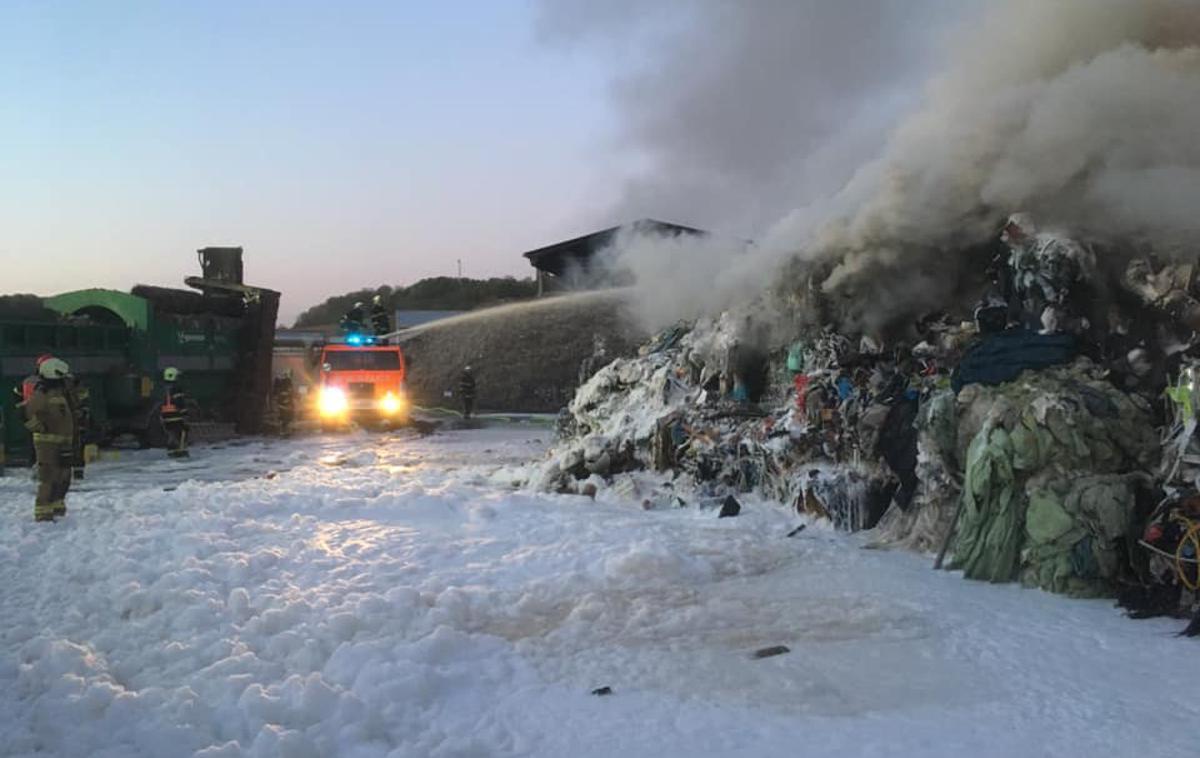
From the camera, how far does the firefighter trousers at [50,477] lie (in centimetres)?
870

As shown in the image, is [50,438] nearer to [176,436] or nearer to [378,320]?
[176,436]

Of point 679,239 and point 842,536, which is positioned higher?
point 679,239

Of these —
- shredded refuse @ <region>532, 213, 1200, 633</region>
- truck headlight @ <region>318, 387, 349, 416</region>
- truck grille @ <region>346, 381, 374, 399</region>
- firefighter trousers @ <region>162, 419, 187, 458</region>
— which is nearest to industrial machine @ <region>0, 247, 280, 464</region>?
firefighter trousers @ <region>162, 419, 187, 458</region>

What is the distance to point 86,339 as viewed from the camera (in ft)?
51.8

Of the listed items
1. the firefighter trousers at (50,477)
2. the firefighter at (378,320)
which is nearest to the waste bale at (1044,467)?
the firefighter trousers at (50,477)

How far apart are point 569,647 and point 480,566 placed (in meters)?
1.92

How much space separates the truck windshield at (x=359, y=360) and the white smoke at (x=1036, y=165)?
11988 mm

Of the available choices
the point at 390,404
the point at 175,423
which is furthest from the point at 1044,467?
the point at 390,404

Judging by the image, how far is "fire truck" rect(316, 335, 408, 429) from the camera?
64.6ft

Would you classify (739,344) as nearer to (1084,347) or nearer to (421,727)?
(1084,347)

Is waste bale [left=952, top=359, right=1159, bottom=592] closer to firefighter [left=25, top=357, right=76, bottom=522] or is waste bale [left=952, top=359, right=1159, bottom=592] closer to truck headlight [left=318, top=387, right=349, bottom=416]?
firefighter [left=25, top=357, right=76, bottom=522]

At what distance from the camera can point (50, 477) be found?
8.73 m

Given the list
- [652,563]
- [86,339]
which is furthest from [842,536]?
[86,339]

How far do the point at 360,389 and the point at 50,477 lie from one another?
36.7 feet
